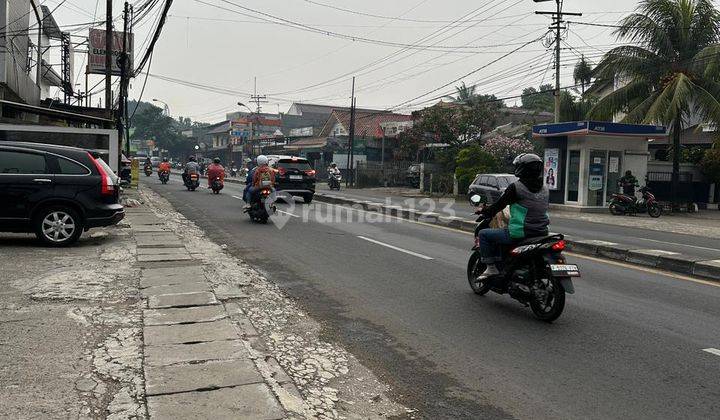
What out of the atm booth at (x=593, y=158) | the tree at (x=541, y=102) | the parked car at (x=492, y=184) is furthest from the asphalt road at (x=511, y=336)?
the tree at (x=541, y=102)

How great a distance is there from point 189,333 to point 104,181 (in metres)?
5.80

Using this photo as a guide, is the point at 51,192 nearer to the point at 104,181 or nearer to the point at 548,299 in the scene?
the point at 104,181

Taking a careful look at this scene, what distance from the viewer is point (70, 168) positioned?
9.77 m

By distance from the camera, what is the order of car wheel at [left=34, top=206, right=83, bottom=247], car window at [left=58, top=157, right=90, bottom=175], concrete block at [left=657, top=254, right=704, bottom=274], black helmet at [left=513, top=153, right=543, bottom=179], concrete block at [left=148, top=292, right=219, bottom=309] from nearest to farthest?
1. concrete block at [left=148, top=292, right=219, bottom=309]
2. black helmet at [left=513, top=153, right=543, bottom=179]
3. concrete block at [left=657, top=254, right=704, bottom=274]
4. car wheel at [left=34, top=206, right=83, bottom=247]
5. car window at [left=58, top=157, right=90, bottom=175]

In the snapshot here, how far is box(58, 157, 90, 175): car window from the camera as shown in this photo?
383 inches

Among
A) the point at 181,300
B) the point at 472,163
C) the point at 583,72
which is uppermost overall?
the point at 583,72

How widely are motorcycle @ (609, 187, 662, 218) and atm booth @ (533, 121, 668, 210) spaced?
1.20 m

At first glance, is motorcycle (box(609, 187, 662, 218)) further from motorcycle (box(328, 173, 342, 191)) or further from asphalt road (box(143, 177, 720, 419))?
motorcycle (box(328, 173, 342, 191))

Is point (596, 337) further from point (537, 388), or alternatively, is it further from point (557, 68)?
point (557, 68)

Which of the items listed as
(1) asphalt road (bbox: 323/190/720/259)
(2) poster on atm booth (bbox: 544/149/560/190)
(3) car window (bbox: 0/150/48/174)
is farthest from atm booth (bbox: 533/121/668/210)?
(3) car window (bbox: 0/150/48/174)

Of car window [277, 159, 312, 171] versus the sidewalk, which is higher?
car window [277, 159, 312, 171]

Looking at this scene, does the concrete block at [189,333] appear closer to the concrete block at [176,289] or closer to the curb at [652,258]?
the concrete block at [176,289]

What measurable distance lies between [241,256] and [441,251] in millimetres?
3665

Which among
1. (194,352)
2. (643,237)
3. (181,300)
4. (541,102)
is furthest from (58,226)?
(541,102)
